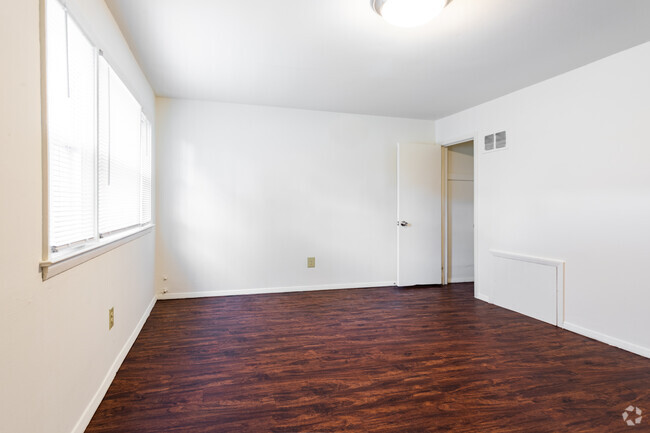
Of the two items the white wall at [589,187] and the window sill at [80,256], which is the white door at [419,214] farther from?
the window sill at [80,256]

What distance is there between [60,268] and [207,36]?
196 cm

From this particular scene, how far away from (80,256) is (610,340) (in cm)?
379

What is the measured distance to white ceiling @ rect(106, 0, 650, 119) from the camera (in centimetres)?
223

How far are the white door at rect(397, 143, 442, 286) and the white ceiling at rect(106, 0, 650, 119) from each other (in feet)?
3.52

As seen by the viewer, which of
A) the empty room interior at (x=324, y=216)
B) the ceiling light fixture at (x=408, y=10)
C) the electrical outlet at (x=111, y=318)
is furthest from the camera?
the electrical outlet at (x=111, y=318)

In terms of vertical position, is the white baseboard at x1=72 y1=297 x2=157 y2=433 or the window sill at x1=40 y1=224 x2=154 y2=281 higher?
the window sill at x1=40 y1=224 x2=154 y2=281

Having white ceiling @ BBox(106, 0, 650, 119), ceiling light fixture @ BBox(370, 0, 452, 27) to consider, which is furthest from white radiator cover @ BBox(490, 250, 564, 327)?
ceiling light fixture @ BBox(370, 0, 452, 27)

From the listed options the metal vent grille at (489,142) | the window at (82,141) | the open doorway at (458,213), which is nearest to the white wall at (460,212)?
the open doorway at (458,213)

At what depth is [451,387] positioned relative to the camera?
212 centimetres

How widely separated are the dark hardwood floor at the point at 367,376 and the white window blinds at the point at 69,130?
1046mm

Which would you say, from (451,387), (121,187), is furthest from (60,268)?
(451,387)

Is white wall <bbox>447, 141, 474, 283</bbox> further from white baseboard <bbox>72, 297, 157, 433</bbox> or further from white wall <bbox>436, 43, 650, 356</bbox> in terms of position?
white baseboard <bbox>72, 297, 157, 433</bbox>

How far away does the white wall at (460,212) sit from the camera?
5117 mm

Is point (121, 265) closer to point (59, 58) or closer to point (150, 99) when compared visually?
point (59, 58)
